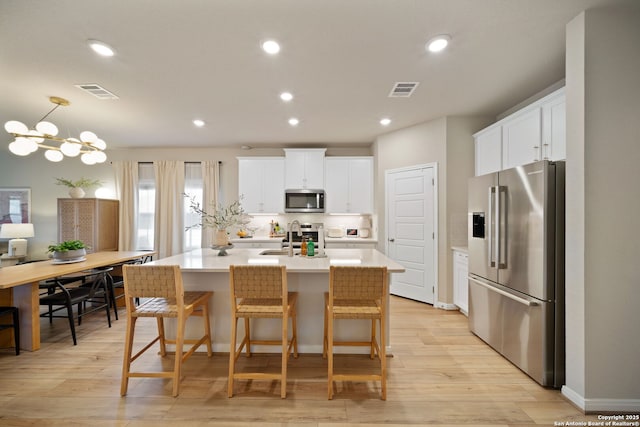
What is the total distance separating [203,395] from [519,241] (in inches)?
111

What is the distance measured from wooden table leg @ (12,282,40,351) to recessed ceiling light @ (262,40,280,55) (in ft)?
10.5

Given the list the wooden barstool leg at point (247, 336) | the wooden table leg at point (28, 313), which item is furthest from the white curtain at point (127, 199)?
the wooden barstool leg at point (247, 336)

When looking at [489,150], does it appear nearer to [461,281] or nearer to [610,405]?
[461,281]

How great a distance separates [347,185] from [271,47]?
→ 326cm

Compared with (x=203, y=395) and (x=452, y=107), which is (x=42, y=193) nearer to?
(x=203, y=395)

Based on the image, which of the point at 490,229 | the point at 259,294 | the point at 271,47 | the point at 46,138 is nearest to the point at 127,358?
the point at 259,294

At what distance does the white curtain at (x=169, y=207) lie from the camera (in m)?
5.52

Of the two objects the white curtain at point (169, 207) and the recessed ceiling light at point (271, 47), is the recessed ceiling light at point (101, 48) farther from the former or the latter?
the white curtain at point (169, 207)

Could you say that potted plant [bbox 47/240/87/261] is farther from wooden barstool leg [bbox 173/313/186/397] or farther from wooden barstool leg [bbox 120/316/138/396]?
wooden barstool leg [bbox 173/313/186/397]

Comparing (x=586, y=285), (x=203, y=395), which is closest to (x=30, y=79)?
(x=203, y=395)

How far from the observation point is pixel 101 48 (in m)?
2.27

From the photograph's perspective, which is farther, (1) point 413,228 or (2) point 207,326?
(1) point 413,228

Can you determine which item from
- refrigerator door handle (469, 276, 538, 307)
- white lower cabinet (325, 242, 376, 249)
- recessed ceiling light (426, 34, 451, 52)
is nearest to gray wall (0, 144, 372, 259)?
white lower cabinet (325, 242, 376, 249)

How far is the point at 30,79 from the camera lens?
280 cm
